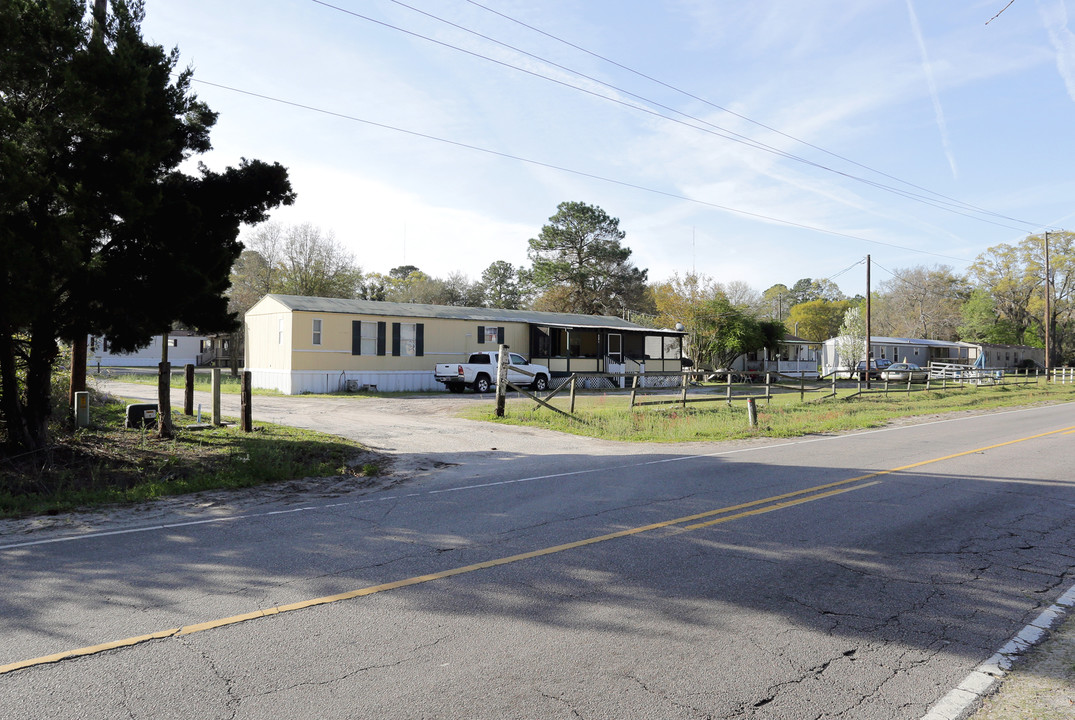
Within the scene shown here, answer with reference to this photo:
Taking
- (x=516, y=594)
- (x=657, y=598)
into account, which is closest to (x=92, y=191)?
(x=516, y=594)

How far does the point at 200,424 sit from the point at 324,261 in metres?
37.5

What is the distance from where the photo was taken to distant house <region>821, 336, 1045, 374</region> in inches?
2250

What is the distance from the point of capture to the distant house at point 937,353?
57.2m

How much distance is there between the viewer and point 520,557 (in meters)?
5.59

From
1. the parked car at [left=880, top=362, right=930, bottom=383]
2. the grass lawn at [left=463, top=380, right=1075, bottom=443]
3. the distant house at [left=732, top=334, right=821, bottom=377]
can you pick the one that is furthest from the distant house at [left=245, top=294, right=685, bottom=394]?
the parked car at [left=880, top=362, right=930, bottom=383]

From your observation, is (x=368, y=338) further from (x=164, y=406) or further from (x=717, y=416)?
(x=164, y=406)

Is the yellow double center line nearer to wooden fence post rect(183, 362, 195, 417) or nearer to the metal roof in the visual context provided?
wooden fence post rect(183, 362, 195, 417)

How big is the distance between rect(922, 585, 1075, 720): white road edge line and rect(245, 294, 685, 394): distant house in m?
23.7

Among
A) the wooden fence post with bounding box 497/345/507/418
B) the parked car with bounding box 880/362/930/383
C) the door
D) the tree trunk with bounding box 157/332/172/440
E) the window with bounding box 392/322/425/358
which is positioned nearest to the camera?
the tree trunk with bounding box 157/332/172/440

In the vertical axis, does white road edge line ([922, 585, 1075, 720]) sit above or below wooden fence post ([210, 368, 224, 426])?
below

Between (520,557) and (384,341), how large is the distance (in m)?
24.8

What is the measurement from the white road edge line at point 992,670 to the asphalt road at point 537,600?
0.25 feet

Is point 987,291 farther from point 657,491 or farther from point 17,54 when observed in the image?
point 17,54

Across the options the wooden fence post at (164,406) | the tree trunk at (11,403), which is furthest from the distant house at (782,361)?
the tree trunk at (11,403)
